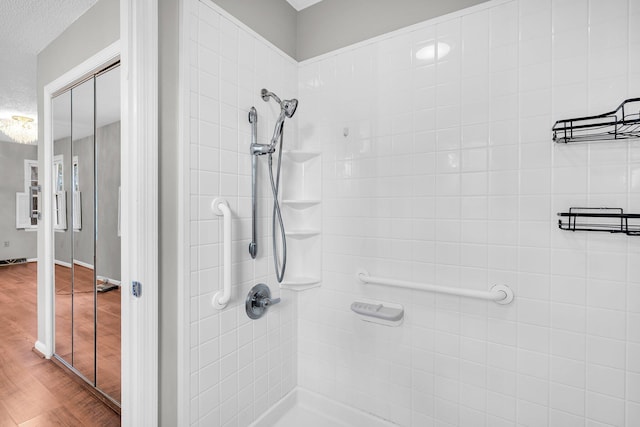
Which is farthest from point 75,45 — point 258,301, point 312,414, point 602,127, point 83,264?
point 602,127

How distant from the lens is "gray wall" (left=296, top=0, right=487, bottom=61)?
144 cm

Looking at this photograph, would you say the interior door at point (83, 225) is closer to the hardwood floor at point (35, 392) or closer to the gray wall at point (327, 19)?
the hardwood floor at point (35, 392)

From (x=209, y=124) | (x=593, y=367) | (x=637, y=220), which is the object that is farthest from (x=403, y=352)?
(x=209, y=124)

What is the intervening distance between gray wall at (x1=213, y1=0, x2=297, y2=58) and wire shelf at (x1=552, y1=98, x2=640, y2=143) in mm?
1472

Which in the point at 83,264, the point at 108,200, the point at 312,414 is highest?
the point at 108,200

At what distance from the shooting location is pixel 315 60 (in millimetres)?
1796

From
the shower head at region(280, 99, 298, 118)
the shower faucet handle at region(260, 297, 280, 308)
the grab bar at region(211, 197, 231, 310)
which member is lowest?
the shower faucet handle at region(260, 297, 280, 308)

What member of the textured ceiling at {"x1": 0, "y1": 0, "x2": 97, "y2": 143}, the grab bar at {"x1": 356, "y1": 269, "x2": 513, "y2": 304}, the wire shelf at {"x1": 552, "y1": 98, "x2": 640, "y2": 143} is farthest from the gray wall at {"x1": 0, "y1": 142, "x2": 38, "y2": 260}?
the wire shelf at {"x1": 552, "y1": 98, "x2": 640, "y2": 143}

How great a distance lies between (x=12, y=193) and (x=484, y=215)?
27.3 ft

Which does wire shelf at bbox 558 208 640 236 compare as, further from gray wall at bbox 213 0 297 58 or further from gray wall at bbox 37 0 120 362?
gray wall at bbox 37 0 120 362

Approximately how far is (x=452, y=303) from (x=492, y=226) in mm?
408

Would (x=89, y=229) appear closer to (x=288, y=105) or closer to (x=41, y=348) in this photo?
(x=41, y=348)

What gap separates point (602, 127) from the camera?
43.1 inches

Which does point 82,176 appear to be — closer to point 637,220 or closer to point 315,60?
point 315,60
